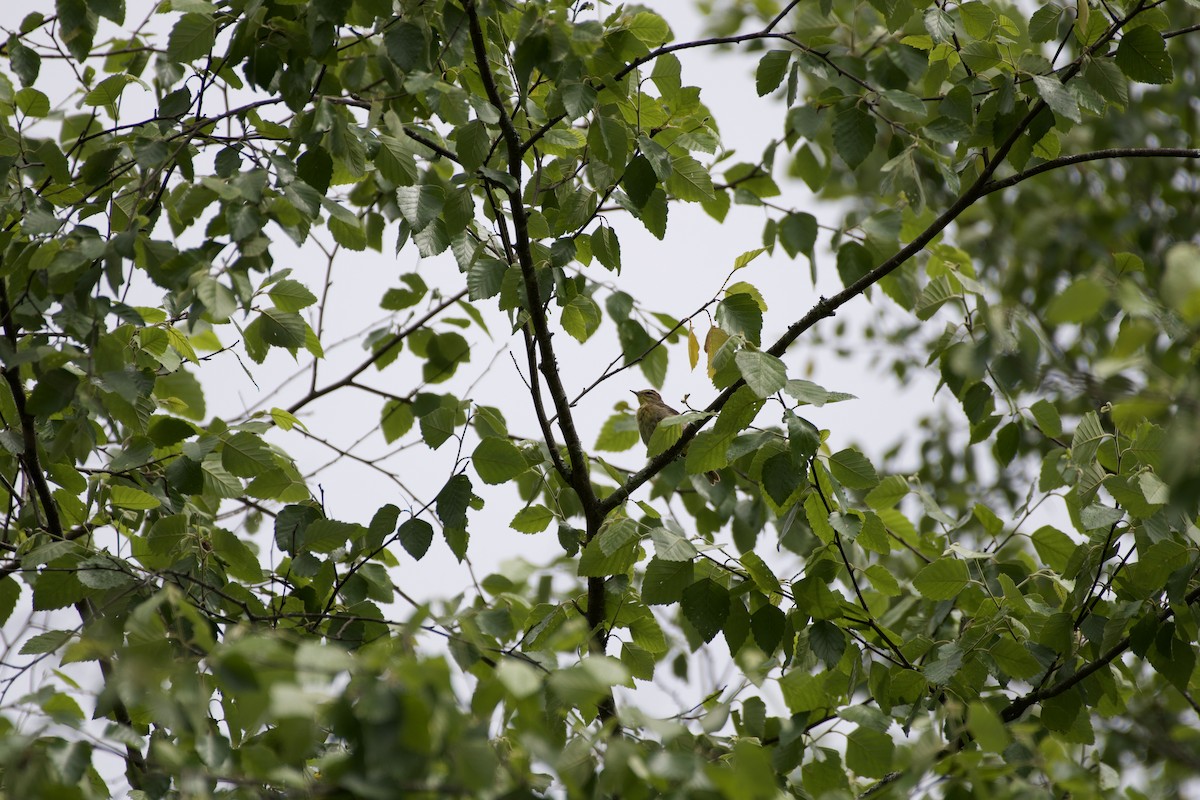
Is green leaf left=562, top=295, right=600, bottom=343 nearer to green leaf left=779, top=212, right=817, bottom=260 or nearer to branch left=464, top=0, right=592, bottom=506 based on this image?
branch left=464, top=0, right=592, bottom=506

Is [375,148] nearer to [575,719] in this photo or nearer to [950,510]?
[575,719]

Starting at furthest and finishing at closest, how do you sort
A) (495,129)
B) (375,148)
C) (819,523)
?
(495,129), (819,523), (375,148)

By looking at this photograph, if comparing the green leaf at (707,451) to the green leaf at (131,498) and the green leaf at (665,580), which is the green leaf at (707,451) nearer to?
the green leaf at (665,580)

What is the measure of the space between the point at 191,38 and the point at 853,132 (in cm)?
149

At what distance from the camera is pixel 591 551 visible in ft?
7.41

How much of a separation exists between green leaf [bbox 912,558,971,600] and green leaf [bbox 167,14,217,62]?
6.53 feet

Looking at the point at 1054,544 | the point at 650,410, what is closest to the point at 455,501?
the point at 1054,544

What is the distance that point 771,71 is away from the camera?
240 centimetres

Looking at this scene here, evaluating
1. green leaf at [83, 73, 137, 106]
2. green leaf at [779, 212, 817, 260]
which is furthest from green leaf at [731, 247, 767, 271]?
green leaf at [83, 73, 137, 106]

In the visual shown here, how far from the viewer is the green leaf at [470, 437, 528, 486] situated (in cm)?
234

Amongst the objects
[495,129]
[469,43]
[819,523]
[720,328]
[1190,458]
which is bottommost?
[1190,458]

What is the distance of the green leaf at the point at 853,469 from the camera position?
86.7 inches

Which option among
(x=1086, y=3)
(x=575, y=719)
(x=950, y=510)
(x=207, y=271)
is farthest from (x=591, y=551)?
(x=950, y=510)

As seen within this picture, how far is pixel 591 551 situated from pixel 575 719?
1.38 feet
